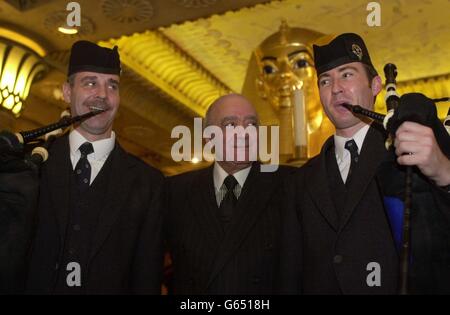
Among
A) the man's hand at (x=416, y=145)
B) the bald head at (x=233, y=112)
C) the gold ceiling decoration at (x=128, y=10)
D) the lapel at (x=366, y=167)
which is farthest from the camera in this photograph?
the gold ceiling decoration at (x=128, y=10)

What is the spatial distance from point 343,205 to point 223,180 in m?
0.77

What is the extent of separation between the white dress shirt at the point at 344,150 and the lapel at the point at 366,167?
0.02 metres

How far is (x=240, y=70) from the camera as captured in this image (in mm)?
7492

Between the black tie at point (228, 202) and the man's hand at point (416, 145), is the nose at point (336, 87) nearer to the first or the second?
the man's hand at point (416, 145)

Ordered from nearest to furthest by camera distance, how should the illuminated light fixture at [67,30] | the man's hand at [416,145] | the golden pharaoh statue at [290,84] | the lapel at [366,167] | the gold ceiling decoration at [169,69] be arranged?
the man's hand at [416,145]
the lapel at [366,167]
the golden pharaoh statue at [290,84]
the illuminated light fixture at [67,30]
the gold ceiling decoration at [169,69]

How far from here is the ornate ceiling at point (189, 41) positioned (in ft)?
15.3

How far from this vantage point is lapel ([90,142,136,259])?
2248mm

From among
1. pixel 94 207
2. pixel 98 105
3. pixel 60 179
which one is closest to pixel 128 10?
pixel 98 105

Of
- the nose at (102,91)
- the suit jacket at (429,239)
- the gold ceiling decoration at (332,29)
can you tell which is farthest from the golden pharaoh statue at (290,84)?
the suit jacket at (429,239)

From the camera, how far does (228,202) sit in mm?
2611

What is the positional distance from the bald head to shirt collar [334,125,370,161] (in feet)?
2.03

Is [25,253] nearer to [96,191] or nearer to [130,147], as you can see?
[96,191]

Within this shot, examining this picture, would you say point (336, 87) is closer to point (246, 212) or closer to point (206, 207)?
point (246, 212)

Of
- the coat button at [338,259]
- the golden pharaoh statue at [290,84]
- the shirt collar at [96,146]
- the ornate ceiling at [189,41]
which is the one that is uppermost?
the ornate ceiling at [189,41]
